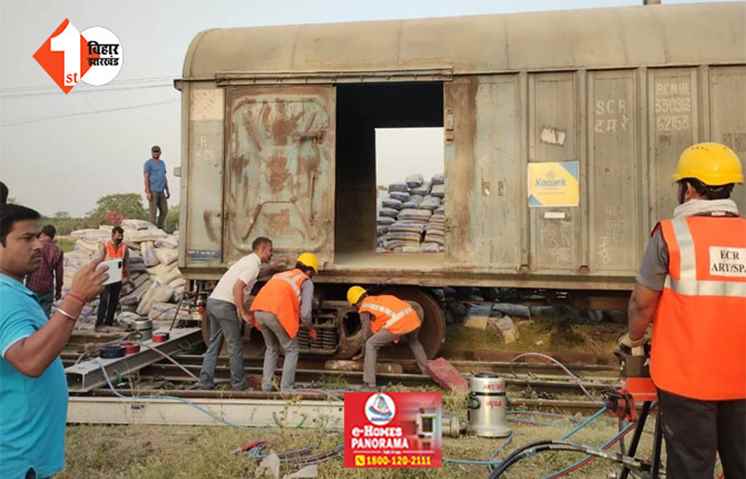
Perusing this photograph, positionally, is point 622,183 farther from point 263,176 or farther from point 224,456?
point 224,456

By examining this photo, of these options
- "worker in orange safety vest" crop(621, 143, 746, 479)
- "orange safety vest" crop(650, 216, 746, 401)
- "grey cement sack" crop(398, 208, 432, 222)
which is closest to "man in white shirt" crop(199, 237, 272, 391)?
"worker in orange safety vest" crop(621, 143, 746, 479)

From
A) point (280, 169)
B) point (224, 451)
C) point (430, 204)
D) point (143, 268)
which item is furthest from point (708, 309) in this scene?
point (430, 204)

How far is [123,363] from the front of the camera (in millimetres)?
5961

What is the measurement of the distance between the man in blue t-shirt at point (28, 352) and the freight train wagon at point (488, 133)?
14.7ft

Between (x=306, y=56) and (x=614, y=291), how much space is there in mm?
4980

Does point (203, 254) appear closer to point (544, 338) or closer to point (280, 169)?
point (280, 169)

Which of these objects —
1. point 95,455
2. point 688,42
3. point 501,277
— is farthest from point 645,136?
point 95,455

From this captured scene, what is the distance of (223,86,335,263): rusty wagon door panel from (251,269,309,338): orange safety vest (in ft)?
3.02

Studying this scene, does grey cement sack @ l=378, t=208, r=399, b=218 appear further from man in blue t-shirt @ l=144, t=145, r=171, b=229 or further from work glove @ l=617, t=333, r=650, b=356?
work glove @ l=617, t=333, r=650, b=356

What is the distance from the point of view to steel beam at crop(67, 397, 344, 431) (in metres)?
4.54

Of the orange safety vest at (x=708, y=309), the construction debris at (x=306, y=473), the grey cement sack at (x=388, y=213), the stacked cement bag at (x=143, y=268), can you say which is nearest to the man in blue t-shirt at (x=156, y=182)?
the stacked cement bag at (x=143, y=268)

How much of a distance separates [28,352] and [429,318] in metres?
5.25

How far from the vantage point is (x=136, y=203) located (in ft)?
110

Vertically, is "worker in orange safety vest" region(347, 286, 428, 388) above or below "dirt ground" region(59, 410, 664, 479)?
above
